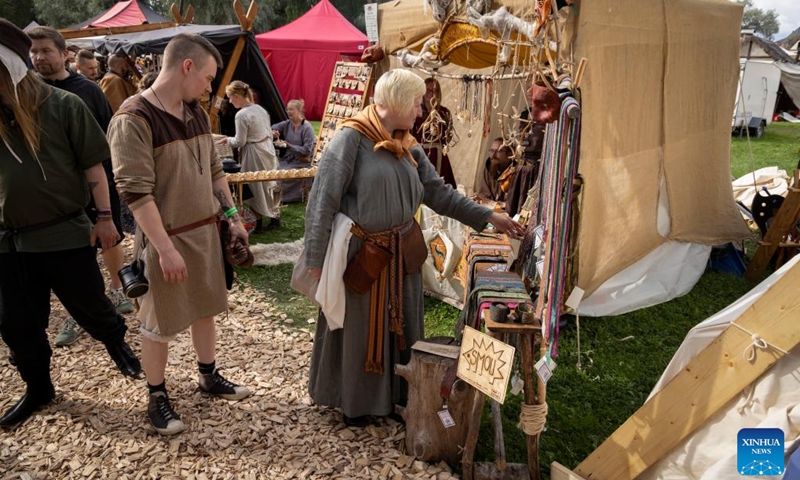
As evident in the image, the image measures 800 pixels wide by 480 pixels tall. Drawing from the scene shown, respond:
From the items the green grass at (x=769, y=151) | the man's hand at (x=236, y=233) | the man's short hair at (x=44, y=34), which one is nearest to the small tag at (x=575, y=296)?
the man's hand at (x=236, y=233)

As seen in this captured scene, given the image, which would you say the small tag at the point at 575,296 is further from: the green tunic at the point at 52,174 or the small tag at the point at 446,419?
the green tunic at the point at 52,174

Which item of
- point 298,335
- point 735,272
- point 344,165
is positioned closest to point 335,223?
point 344,165

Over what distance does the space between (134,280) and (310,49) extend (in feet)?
44.9

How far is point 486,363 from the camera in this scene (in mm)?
1962

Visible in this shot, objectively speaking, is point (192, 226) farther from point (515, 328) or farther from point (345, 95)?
point (345, 95)

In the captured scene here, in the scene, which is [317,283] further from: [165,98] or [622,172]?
[622,172]

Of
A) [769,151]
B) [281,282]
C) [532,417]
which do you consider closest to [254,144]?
[281,282]

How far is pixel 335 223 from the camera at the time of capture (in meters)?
2.38

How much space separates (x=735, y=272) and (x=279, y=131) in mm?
5601

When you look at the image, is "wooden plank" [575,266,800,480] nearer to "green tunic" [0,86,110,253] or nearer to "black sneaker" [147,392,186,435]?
"black sneaker" [147,392,186,435]

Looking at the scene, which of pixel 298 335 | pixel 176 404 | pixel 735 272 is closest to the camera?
pixel 176 404

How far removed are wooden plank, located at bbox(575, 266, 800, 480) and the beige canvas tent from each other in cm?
209

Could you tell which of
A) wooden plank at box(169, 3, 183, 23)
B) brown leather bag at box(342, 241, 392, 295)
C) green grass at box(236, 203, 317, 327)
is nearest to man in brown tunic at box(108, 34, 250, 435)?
brown leather bag at box(342, 241, 392, 295)

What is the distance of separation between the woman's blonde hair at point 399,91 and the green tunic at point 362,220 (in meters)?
0.19
